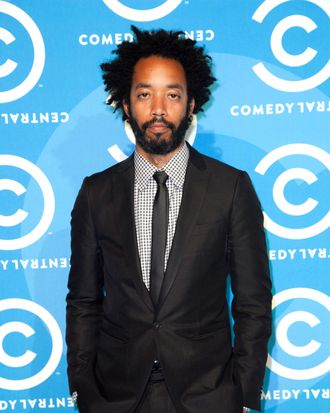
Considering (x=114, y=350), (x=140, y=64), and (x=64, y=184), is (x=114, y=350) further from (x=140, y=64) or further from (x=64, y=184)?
(x=140, y=64)

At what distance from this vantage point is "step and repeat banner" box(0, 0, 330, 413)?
268cm

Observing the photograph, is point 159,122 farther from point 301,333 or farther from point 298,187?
point 301,333

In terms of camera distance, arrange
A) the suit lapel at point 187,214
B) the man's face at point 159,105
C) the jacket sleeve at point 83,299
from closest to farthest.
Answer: the suit lapel at point 187,214, the man's face at point 159,105, the jacket sleeve at point 83,299

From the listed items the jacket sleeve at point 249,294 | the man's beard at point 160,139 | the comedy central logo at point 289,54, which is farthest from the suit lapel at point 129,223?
the comedy central logo at point 289,54

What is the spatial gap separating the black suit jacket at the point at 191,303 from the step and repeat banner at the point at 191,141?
2.07ft

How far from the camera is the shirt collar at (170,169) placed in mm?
2162

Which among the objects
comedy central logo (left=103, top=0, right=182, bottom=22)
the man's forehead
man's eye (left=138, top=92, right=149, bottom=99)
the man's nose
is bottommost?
the man's nose

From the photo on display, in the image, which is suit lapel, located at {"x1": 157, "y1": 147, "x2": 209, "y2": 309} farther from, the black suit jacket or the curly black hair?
the curly black hair

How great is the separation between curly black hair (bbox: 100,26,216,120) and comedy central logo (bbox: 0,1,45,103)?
1.57ft

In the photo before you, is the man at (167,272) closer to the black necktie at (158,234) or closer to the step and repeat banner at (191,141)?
the black necktie at (158,234)

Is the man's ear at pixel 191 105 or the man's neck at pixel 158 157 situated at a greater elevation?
the man's ear at pixel 191 105

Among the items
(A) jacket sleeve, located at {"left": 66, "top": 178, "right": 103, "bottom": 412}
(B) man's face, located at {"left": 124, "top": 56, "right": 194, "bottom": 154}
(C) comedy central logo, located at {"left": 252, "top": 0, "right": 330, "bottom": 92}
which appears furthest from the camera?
(C) comedy central logo, located at {"left": 252, "top": 0, "right": 330, "bottom": 92}

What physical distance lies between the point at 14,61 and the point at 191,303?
1571mm

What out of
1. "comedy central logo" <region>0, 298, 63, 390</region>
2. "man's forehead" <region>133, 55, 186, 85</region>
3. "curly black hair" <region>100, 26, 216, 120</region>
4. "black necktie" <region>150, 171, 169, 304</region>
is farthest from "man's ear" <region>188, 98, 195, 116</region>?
"comedy central logo" <region>0, 298, 63, 390</region>
